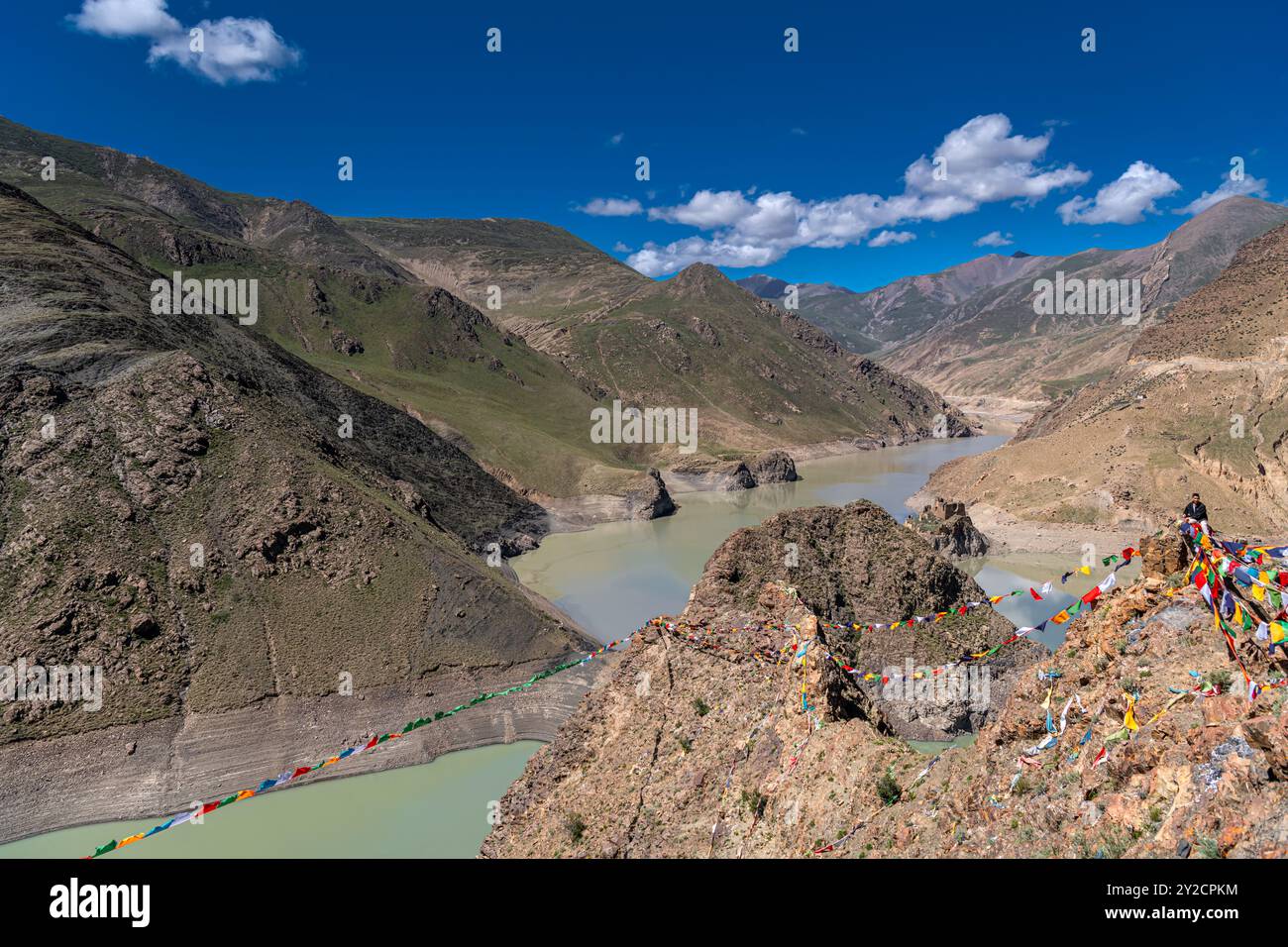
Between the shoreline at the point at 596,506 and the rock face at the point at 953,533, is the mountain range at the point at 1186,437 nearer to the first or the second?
the rock face at the point at 953,533

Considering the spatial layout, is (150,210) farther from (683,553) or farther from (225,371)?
(683,553)

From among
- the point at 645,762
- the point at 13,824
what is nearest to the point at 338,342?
the point at 13,824

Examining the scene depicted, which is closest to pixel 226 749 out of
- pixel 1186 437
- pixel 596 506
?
pixel 596 506

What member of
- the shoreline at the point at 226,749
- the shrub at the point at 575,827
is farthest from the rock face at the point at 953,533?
the shrub at the point at 575,827

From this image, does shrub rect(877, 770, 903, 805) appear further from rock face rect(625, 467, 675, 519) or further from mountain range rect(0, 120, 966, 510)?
mountain range rect(0, 120, 966, 510)

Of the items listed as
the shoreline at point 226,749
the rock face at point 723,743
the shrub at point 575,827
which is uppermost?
the rock face at point 723,743

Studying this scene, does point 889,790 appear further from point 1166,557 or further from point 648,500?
point 648,500
